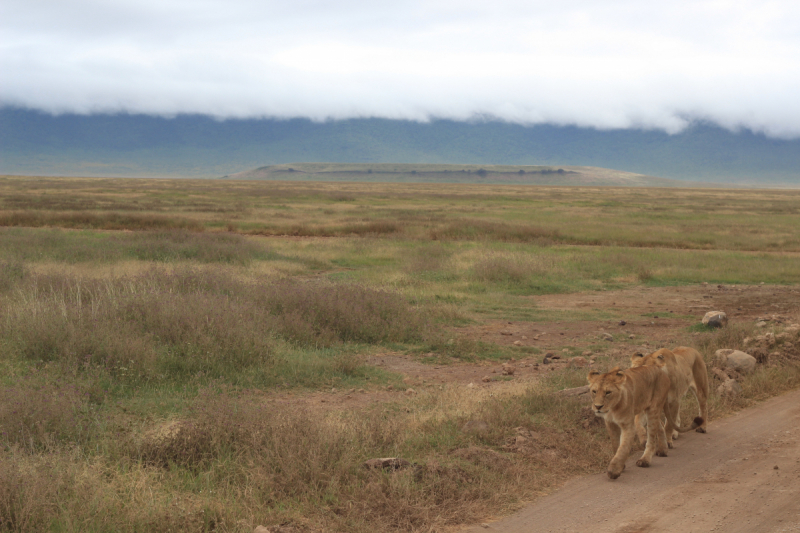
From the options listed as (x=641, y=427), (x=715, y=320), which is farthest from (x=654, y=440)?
(x=715, y=320)

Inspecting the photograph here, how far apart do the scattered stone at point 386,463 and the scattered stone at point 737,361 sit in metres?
5.58

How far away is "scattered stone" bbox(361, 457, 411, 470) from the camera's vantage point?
17.7 ft

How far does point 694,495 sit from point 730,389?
327 cm

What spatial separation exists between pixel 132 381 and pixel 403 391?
129 inches

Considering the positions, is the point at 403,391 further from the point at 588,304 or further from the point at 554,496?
the point at 588,304

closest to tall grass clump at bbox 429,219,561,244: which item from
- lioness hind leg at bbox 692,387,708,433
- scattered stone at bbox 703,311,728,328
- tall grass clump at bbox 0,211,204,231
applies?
tall grass clump at bbox 0,211,204,231

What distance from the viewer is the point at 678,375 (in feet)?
20.9

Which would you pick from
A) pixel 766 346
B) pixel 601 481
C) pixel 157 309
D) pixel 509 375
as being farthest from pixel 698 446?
pixel 157 309

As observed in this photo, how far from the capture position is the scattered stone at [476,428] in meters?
6.34

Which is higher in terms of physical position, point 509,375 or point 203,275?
point 203,275

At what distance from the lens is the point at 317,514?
477cm

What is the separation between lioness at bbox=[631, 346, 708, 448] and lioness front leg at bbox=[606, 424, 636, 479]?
1.35 feet

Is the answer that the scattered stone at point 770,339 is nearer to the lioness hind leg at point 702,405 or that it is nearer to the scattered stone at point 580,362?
the scattered stone at point 580,362

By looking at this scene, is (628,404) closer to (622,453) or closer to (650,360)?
(622,453)
